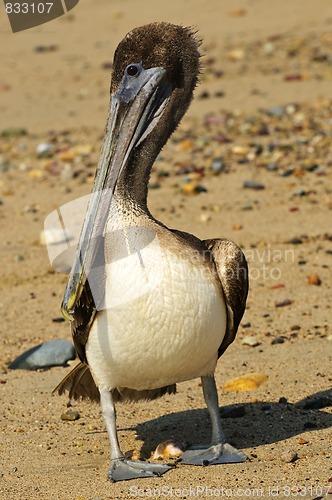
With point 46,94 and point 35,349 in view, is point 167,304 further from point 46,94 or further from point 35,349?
point 46,94

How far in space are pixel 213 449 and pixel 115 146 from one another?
5.63 ft

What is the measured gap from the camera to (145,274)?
510cm

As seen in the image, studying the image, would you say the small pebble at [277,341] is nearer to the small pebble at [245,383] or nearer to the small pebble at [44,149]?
the small pebble at [245,383]

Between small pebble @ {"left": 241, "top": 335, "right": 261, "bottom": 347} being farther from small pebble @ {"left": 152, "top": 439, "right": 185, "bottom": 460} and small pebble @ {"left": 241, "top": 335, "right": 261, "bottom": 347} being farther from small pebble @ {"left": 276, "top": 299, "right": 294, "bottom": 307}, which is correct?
small pebble @ {"left": 152, "top": 439, "right": 185, "bottom": 460}

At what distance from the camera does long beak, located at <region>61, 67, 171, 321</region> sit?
526 centimetres

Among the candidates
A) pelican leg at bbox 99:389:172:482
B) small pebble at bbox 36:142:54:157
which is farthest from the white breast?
small pebble at bbox 36:142:54:157

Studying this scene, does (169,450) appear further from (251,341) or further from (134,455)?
(251,341)

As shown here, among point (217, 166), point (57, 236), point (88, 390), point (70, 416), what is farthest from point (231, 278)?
point (217, 166)

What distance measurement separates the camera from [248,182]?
10.8 meters

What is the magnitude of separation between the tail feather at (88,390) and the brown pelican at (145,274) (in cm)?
7

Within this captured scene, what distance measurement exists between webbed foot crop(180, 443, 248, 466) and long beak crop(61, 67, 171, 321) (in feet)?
3.23

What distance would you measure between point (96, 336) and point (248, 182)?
19.0 feet

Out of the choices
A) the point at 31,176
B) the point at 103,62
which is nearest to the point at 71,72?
the point at 103,62

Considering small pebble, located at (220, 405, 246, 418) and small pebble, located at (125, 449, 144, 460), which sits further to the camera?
small pebble, located at (220, 405, 246, 418)
